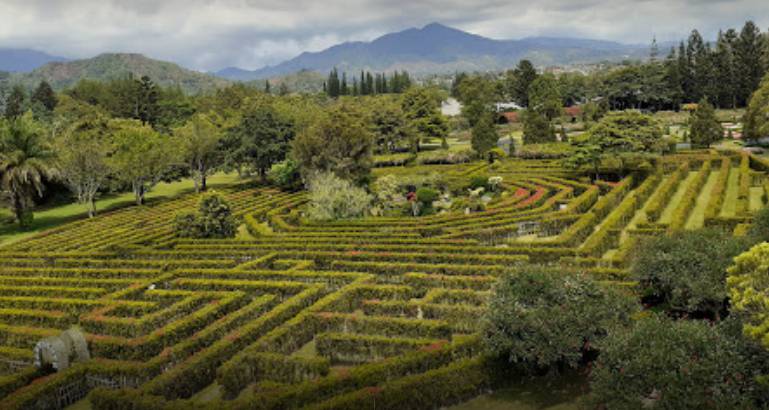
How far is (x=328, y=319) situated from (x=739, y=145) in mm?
73271

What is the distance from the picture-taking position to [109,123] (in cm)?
6825

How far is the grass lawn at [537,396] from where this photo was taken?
16.2 metres

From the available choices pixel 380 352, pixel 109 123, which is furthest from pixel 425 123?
pixel 380 352

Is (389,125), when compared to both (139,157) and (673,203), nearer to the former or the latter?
(139,157)

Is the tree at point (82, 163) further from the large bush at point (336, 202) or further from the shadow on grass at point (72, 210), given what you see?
the large bush at point (336, 202)

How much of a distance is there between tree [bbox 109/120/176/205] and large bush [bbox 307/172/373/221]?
21.0 m

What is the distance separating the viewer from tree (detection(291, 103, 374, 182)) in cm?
5266

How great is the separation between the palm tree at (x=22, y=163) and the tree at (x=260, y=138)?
19.6 metres

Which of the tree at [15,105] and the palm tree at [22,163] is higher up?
the tree at [15,105]

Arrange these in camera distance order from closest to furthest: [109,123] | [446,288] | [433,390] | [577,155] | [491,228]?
[433,390], [446,288], [491,228], [577,155], [109,123]

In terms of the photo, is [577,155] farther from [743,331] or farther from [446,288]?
[743,331]

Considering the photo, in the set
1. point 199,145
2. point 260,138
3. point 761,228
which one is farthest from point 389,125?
point 761,228

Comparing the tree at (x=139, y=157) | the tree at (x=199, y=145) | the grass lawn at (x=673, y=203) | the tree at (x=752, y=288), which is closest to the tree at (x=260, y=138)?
the tree at (x=199, y=145)

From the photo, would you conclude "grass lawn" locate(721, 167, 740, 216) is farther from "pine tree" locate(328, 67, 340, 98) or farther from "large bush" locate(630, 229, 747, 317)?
"pine tree" locate(328, 67, 340, 98)
